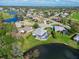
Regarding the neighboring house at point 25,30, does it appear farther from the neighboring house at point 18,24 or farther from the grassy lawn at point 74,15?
the grassy lawn at point 74,15

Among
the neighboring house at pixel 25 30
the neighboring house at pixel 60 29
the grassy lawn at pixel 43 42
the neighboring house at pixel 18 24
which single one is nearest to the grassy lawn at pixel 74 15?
the neighboring house at pixel 60 29

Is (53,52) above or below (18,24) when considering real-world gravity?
below

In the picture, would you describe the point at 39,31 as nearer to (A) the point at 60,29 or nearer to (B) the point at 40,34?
(B) the point at 40,34

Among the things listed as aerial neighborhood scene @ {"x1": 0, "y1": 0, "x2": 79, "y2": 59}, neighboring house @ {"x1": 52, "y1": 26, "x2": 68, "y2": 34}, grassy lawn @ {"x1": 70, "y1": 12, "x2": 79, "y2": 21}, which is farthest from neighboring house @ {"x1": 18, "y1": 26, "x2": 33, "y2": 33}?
grassy lawn @ {"x1": 70, "y1": 12, "x2": 79, "y2": 21}

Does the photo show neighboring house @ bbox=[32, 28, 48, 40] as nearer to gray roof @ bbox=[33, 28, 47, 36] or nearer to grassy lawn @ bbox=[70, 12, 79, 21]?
gray roof @ bbox=[33, 28, 47, 36]

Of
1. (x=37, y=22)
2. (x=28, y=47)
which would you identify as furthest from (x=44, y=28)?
(x=28, y=47)

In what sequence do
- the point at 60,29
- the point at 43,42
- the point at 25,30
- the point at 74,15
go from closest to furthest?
1. the point at 43,42
2. the point at 25,30
3. the point at 60,29
4. the point at 74,15

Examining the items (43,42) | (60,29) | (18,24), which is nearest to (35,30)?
(43,42)
